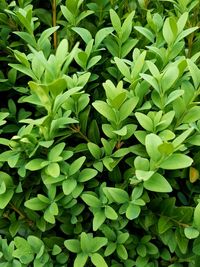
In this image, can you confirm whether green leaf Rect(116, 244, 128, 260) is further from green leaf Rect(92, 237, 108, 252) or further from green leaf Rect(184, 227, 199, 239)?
green leaf Rect(184, 227, 199, 239)

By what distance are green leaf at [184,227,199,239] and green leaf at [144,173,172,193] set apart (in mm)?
202

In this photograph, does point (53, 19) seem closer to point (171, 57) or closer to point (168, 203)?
point (171, 57)

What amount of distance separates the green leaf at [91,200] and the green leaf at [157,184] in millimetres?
218

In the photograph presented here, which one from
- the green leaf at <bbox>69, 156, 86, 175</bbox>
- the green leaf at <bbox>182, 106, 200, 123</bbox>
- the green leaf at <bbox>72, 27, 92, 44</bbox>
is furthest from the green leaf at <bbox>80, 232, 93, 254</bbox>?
the green leaf at <bbox>72, 27, 92, 44</bbox>

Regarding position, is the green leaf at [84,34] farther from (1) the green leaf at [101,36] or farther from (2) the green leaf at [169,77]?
(2) the green leaf at [169,77]

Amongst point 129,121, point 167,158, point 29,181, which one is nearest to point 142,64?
point 129,121

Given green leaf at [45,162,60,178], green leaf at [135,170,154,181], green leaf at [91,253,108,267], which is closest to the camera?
green leaf at [135,170,154,181]

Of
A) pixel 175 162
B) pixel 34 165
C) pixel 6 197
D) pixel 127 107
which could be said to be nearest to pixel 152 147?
pixel 175 162

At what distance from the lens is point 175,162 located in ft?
4.43

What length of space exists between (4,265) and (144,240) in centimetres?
52

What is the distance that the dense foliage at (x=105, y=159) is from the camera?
146cm

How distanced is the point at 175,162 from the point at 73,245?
0.50 metres

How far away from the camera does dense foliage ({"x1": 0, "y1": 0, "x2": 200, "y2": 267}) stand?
146 cm

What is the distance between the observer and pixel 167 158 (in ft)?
4.47
